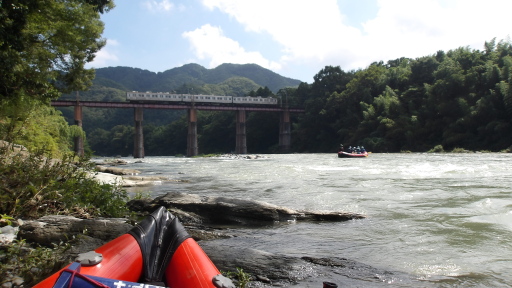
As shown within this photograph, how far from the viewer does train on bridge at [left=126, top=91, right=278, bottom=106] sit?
2596 inches

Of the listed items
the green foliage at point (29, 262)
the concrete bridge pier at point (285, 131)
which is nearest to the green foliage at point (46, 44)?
the green foliage at point (29, 262)

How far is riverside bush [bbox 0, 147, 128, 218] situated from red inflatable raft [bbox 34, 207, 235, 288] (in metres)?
3.09

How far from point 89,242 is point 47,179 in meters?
2.17

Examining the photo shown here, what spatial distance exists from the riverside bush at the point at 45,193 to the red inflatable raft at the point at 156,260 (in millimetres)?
3088

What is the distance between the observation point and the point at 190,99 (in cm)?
7281

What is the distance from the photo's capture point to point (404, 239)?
20.6ft

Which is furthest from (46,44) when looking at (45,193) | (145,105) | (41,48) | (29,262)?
(145,105)

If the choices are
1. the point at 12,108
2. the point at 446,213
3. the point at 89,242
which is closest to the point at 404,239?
the point at 446,213

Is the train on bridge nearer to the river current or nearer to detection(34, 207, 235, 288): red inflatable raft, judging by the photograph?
the river current

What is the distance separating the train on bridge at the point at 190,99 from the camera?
216ft

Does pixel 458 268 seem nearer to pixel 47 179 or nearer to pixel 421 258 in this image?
pixel 421 258

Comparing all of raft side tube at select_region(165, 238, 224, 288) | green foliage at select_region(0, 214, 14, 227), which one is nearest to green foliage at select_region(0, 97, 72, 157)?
green foliage at select_region(0, 214, 14, 227)

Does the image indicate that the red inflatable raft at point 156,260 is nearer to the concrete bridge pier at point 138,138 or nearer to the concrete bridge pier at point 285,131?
the concrete bridge pier at point 138,138

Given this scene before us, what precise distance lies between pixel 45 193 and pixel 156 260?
12.1 feet
